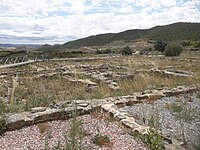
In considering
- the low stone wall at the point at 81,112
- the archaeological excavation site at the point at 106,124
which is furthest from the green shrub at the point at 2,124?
the low stone wall at the point at 81,112

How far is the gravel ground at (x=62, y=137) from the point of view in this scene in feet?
17.2

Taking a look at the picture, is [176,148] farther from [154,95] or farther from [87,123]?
[154,95]

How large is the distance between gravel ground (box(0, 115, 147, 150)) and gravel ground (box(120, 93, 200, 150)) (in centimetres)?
83

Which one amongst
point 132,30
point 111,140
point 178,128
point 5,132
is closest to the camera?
point 111,140

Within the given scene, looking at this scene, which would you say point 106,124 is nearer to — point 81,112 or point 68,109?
point 81,112

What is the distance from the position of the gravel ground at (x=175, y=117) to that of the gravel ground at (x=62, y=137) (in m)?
0.83

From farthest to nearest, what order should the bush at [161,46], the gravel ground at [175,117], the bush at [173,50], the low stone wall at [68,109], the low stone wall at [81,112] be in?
the bush at [161,46], the bush at [173,50], the low stone wall at [68,109], the low stone wall at [81,112], the gravel ground at [175,117]

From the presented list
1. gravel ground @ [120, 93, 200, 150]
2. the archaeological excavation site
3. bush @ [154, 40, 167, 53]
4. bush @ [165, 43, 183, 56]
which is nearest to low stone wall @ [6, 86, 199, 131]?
the archaeological excavation site

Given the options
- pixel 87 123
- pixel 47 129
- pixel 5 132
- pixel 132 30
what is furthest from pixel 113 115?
pixel 132 30

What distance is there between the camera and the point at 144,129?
580 centimetres

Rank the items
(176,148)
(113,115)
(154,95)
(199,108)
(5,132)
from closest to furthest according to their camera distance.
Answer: (176,148), (5,132), (113,115), (199,108), (154,95)

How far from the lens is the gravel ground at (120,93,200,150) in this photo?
6.04 m

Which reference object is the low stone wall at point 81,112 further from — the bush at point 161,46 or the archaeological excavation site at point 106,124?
the bush at point 161,46

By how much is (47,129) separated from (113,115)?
1.90 m
